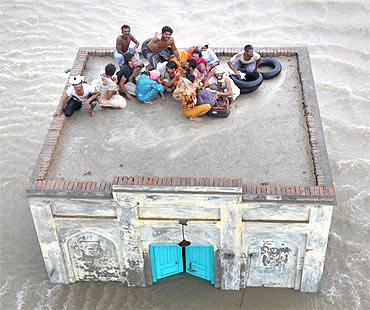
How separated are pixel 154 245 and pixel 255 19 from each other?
9.64m

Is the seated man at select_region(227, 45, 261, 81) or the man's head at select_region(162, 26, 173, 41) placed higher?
the man's head at select_region(162, 26, 173, 41)

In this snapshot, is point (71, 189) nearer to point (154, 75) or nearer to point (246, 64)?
point (154, 75)

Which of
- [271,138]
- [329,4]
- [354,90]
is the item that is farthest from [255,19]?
[271,138]

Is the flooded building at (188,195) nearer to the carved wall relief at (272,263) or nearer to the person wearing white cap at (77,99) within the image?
the carved wall relief at (272,263)

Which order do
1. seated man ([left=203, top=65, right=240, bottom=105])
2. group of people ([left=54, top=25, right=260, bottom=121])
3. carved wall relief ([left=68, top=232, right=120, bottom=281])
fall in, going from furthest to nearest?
1. seated man ([left=203, top=65, right=240, bottom=105])
2. group of people ([left=54, top=25, right=260, bottom=121])
3. carved wall relief ([left=68, top=232, right=120, bottom=281])

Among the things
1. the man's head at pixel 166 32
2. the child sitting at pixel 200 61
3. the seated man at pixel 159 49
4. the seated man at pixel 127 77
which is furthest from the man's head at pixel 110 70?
the child sitting at pixel 200 61

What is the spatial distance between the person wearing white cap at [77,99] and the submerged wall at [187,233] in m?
2.01

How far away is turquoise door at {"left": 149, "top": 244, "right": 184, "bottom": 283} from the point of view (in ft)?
34.6

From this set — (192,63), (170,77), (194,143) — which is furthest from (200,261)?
(192,63)

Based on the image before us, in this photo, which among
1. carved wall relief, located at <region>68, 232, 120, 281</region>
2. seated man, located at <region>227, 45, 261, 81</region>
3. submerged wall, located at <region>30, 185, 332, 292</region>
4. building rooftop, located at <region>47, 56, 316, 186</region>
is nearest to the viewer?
submerged wall, located at <region>30, 185, 332, 292</region>

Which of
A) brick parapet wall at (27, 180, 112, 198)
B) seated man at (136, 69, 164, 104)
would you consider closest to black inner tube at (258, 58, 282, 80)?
seated man at (136, 69, 164, 104)

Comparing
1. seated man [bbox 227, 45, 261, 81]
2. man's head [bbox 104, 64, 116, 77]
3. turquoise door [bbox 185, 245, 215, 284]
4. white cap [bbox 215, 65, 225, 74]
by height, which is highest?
man's head [bbox 104, 64, 116, 77]

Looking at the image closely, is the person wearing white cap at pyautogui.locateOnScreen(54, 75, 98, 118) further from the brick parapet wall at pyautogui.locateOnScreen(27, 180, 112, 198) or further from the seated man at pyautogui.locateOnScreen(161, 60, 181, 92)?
the brick parapet wall at pyautogui.locateOnScreen(27, 180, 112, 198)

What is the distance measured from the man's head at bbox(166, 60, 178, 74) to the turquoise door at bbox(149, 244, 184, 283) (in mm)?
3151
